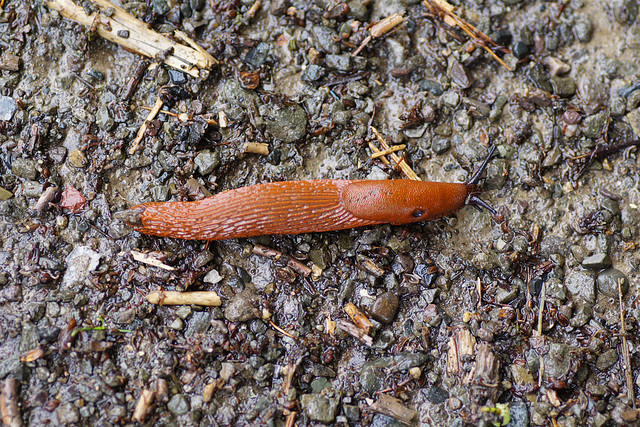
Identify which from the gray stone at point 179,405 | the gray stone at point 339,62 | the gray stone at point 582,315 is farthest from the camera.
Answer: the gray stone at point 339,62

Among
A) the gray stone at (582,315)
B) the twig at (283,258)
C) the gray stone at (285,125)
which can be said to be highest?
the gray stone at (285,125)

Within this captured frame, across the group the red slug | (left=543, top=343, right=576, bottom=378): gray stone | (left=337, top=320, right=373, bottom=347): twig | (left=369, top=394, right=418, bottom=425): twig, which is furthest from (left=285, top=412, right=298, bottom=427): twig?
(left=543, top=343, right=576, bottom=378): gray stone

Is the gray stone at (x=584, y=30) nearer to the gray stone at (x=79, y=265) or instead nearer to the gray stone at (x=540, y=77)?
the gray stone at (x=540, y=77)

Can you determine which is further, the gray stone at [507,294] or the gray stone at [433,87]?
the gray stone at [433,87]

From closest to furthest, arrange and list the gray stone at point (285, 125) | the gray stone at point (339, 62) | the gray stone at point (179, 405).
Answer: the gray stone at point (179, 405) < the gray stone at point (285, 125) < the gray stone at point (339, 62)

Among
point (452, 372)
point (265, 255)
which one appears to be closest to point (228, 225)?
point (265, 255)

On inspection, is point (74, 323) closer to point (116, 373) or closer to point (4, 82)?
point (116, 373)

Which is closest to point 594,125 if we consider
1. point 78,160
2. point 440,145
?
point 440,145

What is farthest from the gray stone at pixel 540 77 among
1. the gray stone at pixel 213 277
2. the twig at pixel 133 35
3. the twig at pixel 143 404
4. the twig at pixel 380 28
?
the twig at pixel 143 404
